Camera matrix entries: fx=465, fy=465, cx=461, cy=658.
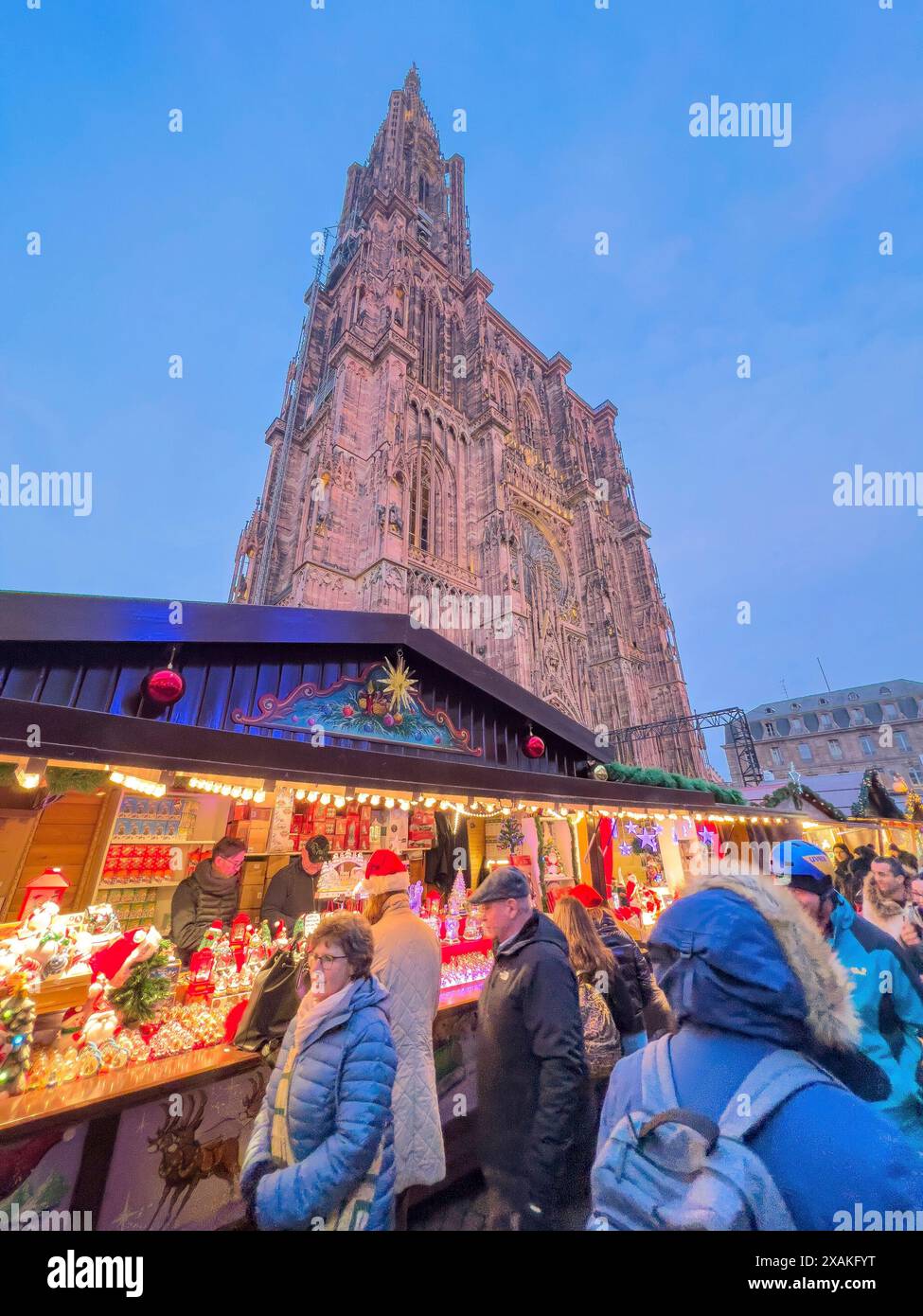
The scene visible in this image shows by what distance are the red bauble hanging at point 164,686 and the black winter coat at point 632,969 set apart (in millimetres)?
4427

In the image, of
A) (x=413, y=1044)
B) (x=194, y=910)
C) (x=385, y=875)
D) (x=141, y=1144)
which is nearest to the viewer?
(x=413, y=1044)

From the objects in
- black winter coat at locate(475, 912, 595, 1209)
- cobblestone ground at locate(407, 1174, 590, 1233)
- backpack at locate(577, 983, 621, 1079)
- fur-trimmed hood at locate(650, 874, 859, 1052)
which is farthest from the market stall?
fur-trimmed hood at locate(650, 874, 859, 1052)

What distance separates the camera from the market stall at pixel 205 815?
10.2 feet

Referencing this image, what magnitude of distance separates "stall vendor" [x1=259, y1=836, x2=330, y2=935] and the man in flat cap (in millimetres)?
3408

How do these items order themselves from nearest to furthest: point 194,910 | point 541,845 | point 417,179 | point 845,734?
point 194,910 < point 541,845 < point 417,179 < point 845,734

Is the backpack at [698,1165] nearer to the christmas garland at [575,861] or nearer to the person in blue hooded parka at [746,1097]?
the person in blue hooded parka at [746,1097]

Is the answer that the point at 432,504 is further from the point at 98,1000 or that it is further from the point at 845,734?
the point at 845,734

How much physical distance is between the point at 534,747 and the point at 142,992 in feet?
18.7

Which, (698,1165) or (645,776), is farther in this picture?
(645,776)

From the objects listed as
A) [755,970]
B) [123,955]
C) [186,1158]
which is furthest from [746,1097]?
[123,955]

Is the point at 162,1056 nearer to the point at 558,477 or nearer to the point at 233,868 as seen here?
the point at 233,868

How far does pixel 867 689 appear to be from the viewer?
49.6 metres

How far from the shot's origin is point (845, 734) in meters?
45.6
